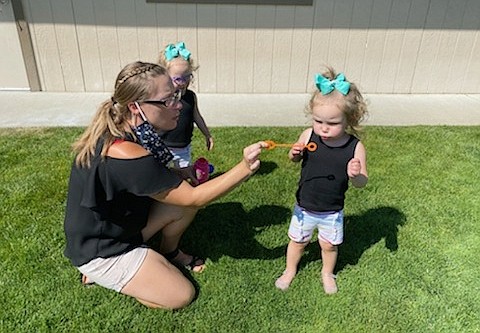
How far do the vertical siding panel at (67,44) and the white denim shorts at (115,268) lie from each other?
4.24m

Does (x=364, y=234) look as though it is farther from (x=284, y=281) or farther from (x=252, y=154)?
(x=252, y=154)

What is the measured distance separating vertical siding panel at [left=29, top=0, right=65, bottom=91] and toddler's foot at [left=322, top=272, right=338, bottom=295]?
4.81m

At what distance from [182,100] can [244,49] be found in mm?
3117

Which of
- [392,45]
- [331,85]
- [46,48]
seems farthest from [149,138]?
[392,45]

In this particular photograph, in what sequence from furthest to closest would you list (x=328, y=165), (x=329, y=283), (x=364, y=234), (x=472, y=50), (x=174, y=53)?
(x=472, y=50), (x=364, y=234), (x=174, y=53), (x=329, y=283), (x=328, y=165)

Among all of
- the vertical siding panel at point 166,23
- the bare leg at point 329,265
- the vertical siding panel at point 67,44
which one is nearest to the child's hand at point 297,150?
the bare leg at point 329,265

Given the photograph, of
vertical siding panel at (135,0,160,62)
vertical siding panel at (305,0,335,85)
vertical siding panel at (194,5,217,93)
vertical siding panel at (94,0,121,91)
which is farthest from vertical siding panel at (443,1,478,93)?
vertical siding panel at (94,0,121,91)

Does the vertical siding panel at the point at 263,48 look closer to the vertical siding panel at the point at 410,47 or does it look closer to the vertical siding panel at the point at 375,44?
the vertical siding panel at the point at 375,44

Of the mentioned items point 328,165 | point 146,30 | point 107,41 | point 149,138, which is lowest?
point 107,41

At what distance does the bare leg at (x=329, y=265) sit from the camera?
2.41m

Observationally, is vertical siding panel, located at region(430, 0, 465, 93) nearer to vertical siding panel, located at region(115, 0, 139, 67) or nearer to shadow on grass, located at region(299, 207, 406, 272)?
shadow on grass, located at region(299, 207, 406, 272)

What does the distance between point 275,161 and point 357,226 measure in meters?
1.15

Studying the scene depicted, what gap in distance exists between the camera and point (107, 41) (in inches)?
224

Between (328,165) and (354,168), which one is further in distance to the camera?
(328,165)
